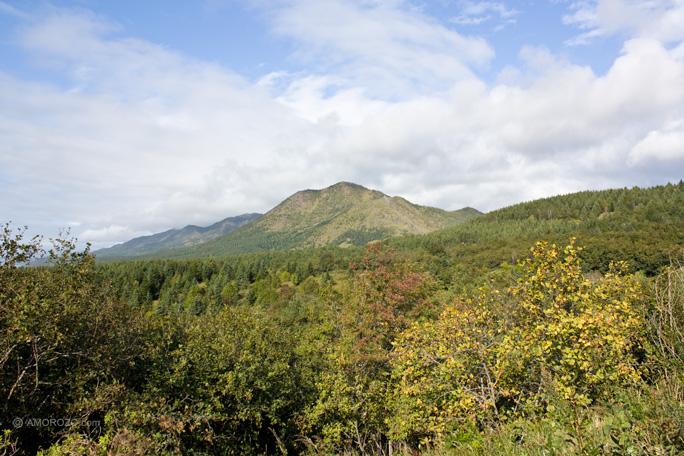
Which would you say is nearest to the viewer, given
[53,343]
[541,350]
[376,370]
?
[541,350]

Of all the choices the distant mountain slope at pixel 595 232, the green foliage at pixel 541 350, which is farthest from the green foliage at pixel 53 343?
the distant mountain slope at pixel 595 232

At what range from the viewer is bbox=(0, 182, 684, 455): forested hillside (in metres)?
7.48

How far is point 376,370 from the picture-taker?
2102cm

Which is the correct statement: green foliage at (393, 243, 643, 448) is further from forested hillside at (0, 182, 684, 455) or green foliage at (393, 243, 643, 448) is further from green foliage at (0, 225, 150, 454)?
green foliage at (0, 225, 150, 454)

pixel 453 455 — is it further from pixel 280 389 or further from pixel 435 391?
pixel 280 389

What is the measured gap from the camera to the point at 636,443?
14.0ft

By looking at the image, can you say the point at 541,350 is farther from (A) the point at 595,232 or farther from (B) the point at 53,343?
(A) the point at 595,232

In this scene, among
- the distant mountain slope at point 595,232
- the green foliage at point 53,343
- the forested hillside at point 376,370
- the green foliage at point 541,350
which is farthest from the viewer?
the distant mountain slope at point 595,232

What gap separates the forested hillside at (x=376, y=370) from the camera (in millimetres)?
7477

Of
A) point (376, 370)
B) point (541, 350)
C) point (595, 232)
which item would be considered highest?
point (595, 232)

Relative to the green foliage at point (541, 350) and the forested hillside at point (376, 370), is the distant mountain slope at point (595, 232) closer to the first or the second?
the forested hillside at point (376, 370)

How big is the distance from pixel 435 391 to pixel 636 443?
7733 millimetres

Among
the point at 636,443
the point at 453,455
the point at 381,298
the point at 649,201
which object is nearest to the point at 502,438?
the point at 453,455

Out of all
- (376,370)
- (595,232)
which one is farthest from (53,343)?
(595,232)
